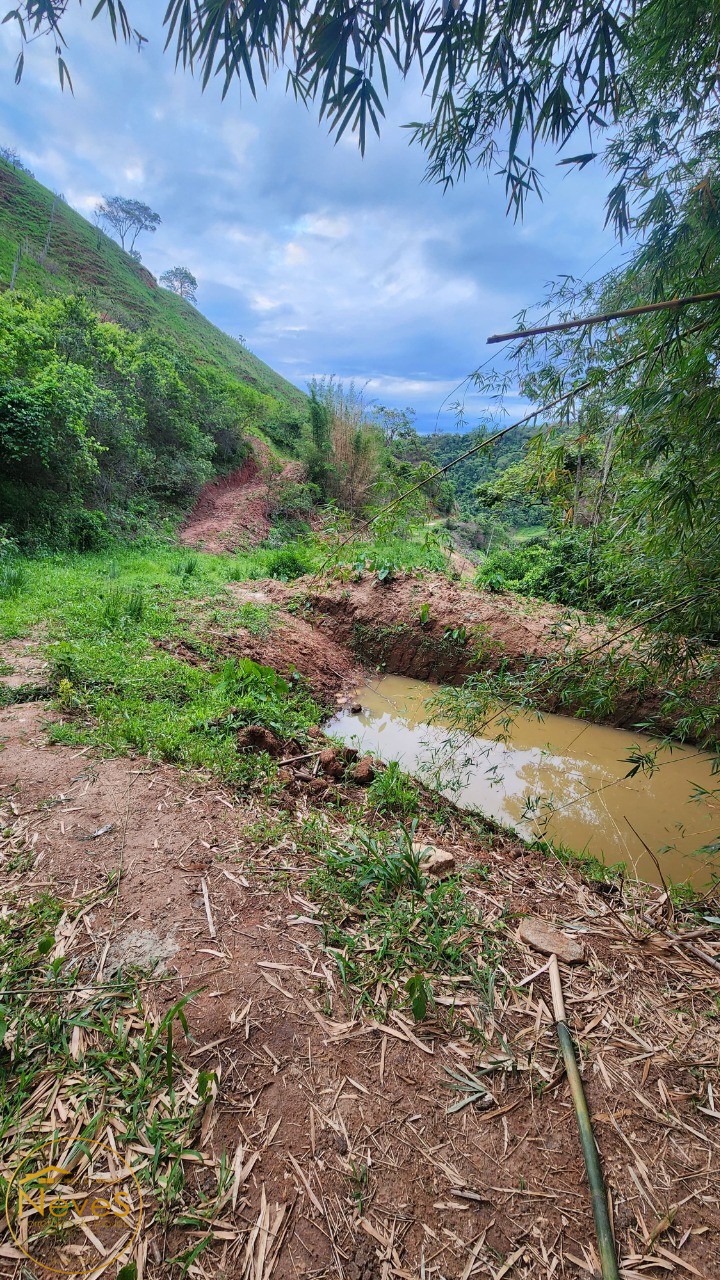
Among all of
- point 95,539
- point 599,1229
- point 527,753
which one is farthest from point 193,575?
point 599,1229

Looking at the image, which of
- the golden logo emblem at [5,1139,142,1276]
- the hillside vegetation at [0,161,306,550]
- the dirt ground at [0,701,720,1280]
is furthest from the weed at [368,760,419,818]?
the hillside vegetation at [0,161,306,550]

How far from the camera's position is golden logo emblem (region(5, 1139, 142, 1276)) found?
2.88 feet

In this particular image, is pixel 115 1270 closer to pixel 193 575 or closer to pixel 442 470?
pixel 442 470

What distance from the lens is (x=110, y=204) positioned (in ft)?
146

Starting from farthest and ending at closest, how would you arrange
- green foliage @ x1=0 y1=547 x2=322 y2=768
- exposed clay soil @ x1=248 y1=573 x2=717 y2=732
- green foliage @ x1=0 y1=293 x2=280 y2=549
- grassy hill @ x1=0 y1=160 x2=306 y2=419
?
grassy hill @ x1=0 y1=160 x2=306 y2=419
green foliage @ x1=0 y1=293 x2=280 y2=549
exposed clay soil @ x1=248 y1=573 x2=717 y2=732
green foliage @ x1=0 y1=547 x2=322 y2=768

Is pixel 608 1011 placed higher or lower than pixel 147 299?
lower

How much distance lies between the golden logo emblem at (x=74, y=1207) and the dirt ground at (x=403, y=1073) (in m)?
0.05

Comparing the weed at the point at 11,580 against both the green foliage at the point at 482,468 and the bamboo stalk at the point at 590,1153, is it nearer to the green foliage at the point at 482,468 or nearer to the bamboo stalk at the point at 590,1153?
the green foliage at the point at 482,468

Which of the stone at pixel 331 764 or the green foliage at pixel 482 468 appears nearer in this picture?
the green foliage at pixel 482 468

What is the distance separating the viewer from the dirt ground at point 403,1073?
968 millimetres

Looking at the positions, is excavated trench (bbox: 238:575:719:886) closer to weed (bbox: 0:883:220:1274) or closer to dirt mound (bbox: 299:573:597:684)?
dirt mound (bbox: 299:573:597:684)

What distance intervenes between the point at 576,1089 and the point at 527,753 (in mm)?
3318

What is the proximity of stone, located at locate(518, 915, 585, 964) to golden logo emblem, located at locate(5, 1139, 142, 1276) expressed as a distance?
139 cm

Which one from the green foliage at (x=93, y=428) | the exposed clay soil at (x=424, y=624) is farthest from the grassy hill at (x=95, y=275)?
the exposed clay soil at (x=424, y=624)
